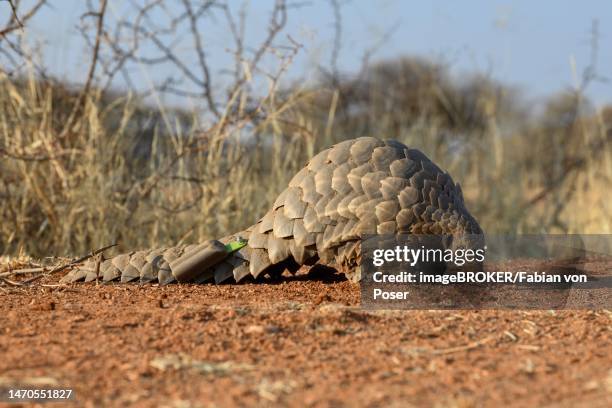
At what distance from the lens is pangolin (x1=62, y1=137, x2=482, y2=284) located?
320 cm

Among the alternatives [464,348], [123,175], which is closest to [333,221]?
[464,348]

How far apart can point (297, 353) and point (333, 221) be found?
46.1 inches

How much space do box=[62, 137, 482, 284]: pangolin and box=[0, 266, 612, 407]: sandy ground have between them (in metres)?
0.32

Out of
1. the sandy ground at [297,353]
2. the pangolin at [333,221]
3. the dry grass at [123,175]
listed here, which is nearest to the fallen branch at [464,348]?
the sandy ground at [297,353]

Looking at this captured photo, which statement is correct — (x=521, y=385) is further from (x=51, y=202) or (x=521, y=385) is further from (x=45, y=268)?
(x=51, y=202)

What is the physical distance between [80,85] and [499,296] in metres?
4.09

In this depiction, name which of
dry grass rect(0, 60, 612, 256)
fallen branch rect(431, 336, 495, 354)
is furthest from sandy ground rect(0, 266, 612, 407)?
dry grass rect(0, 60, 612, 256)

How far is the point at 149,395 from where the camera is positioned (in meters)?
1.74

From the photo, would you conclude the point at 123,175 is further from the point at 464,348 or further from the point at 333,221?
the point at 464,348

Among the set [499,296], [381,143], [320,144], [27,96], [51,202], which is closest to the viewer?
[499,296]

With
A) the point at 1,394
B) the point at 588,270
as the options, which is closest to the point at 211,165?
the point at 588,270

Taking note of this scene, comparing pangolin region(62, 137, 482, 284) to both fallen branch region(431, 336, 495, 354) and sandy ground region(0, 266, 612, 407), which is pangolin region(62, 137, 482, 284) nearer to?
sandy ground region(0, 266, 612, 407)

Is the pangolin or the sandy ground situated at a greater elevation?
the pangolin

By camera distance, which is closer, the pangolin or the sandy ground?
the sandy ground
